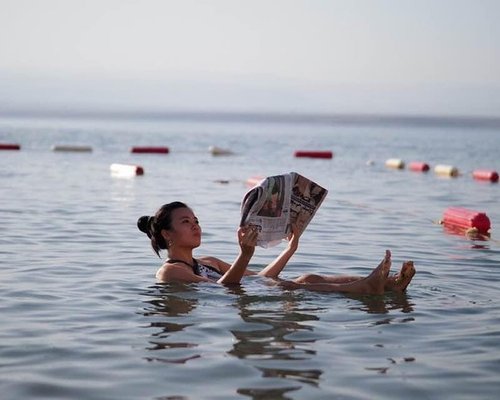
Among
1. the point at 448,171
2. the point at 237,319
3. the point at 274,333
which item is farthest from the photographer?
the point at 448,171

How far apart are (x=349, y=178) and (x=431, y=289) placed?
16436 mm

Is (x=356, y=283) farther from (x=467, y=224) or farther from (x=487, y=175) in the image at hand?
(x=487, y=175)

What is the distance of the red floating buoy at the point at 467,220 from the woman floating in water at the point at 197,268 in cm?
571

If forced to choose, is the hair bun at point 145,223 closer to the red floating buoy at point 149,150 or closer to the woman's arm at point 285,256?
the woman's arm at point 285,256

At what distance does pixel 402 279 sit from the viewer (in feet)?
26.8

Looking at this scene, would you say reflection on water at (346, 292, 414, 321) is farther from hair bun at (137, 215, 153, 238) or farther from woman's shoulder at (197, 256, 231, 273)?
hair bun at (137, 215, 153, 238)

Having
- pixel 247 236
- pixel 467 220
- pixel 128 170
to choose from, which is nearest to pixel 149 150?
pixel 128 170

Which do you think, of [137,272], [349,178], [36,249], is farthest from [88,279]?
[349,178]

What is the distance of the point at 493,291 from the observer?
8914 mm

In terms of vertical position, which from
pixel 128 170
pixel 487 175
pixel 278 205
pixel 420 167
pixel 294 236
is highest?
pixel 278 205

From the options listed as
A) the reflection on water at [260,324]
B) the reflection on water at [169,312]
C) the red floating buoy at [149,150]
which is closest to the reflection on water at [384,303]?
the reflection on water at [260,324]

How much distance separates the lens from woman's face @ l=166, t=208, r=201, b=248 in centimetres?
836

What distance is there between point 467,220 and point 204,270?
619 cm

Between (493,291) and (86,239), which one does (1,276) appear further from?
(493,291)
